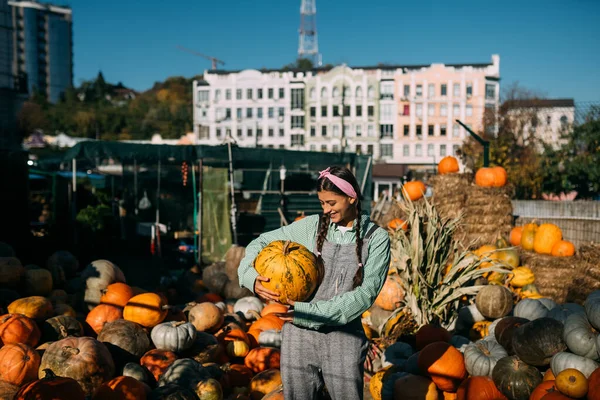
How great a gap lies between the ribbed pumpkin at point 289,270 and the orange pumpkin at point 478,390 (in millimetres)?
2933

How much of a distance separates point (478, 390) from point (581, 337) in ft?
3.28

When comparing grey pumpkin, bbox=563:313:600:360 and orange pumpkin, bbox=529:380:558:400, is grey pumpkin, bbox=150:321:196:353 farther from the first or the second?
grey pumpkin, bbox=563:313:600:360

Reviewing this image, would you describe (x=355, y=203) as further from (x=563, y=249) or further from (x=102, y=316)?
(x=563, y=249)

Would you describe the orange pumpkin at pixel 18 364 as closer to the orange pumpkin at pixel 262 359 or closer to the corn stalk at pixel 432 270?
the orange pumpkin at pixel 262 359

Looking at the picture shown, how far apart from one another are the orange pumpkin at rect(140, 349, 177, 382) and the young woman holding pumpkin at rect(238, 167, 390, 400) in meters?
2.83

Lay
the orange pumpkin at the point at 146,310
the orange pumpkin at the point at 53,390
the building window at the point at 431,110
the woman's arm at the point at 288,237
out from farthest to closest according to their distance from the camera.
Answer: the building window at the point at 431,110, the orange pumpkin at the point at 146,310, the orange pumpkin at the point at 53,390, the woman's arm at the point at 288,237

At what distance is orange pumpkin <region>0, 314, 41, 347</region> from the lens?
17.6 feet

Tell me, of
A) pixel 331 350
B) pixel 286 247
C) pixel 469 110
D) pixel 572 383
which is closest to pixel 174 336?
pixel 331 350

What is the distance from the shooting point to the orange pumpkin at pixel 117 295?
6773mm

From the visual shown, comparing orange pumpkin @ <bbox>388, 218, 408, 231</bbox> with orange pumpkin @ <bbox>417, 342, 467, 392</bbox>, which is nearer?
orange pumpkin @ <bbox>417, 342, 467, 392</bbox>

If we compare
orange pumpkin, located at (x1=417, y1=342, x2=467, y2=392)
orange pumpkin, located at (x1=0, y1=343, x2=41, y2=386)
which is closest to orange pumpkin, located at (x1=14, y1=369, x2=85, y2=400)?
orange pumpkin, located at (x1=0, y1=343, x2=41, y2=386)

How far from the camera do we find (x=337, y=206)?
9.25 ft

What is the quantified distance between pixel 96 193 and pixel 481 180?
1200cm

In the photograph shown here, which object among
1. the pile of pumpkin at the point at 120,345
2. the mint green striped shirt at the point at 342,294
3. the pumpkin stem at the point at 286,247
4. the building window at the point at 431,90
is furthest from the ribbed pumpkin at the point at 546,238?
the building window at the point at 431,90
